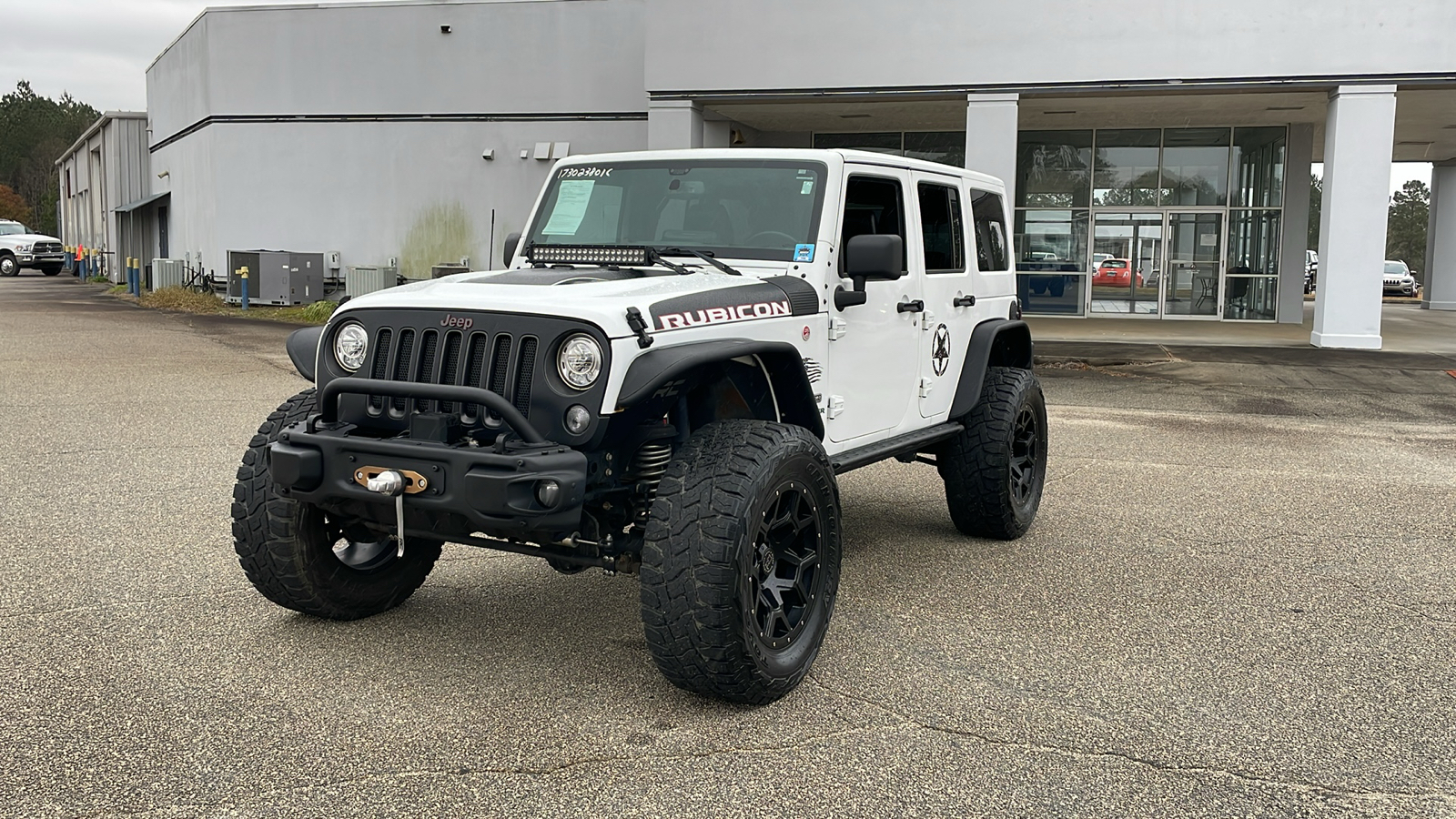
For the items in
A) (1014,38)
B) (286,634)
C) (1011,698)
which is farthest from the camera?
(1014,38)

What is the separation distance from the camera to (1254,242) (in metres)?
23.5

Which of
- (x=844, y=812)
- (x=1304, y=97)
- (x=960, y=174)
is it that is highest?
(x=1304, y=97)

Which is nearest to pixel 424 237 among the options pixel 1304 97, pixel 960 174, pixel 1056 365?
pixel 1056 365

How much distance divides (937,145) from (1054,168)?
2334mm

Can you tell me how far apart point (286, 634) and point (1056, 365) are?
40.2 feet

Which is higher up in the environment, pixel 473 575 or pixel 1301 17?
pixel 1301 17

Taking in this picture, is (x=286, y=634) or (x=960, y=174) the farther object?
(x=960, y=174)

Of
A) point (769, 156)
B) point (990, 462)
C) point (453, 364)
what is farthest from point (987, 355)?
point (453, 364)

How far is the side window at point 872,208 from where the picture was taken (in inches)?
208

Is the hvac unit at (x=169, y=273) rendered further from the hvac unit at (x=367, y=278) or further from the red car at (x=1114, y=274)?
the red car at (x=1114, y=274)

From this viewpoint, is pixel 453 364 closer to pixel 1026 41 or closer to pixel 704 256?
pixel 704 256

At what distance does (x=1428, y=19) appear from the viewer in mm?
16516

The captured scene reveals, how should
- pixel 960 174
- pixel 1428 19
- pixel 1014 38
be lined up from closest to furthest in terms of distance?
1. pixel 960 174
2. pixel 1428 19
3. pixel 1014 38

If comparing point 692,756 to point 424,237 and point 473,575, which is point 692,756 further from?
point 424,237
